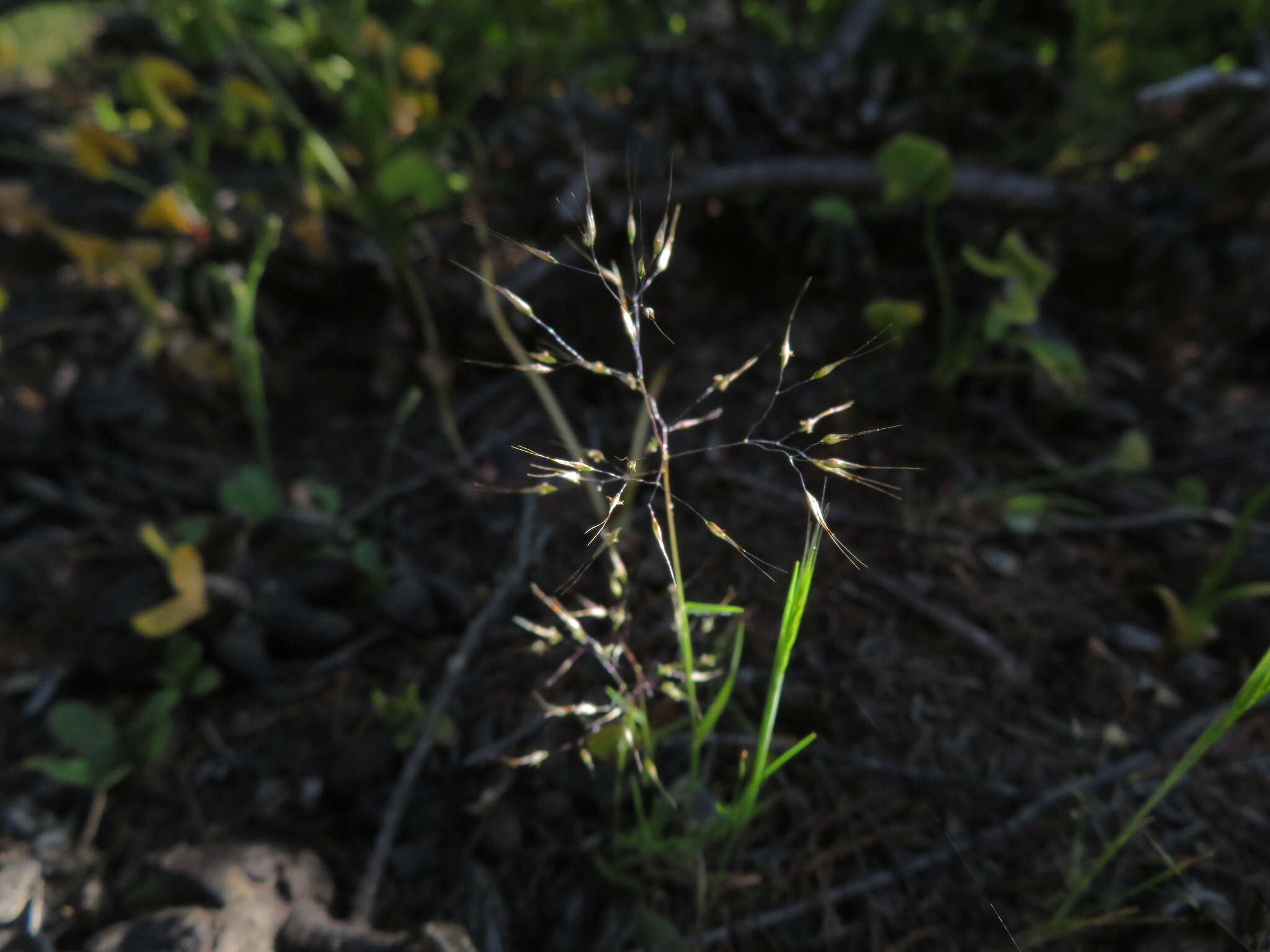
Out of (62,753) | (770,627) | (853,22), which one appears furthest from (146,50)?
(770,627)

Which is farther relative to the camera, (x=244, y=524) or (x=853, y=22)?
(x=853, y=22)

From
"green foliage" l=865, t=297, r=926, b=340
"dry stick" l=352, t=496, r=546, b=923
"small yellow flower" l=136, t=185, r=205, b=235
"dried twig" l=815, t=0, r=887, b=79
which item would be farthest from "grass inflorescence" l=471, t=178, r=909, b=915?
"dried twig" l=815, t=0, r=887, b=79

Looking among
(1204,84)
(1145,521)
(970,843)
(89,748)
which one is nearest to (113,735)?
(89,748)

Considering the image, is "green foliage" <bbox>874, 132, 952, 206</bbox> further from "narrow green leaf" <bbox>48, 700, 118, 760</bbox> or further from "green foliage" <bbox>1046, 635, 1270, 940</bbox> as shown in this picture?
"narrow green leaf" <bbox>48, 700, 118, 760</bbox>

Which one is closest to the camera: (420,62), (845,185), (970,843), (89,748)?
(970,843)

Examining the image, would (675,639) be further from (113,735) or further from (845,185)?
(845,185)

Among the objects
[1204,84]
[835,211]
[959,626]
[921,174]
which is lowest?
[959,626]

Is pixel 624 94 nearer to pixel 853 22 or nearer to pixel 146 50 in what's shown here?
pixel 853 22
